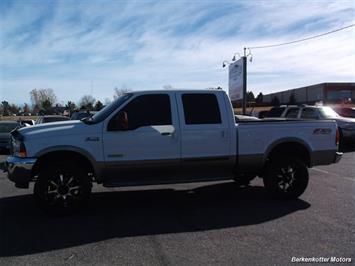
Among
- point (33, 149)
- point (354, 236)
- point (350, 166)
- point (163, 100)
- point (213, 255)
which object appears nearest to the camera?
point (213, 255)

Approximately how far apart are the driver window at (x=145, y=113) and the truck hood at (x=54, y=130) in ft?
1.58

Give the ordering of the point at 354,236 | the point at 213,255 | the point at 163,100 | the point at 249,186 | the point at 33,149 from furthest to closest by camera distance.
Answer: the point at 249,186
the point at 163,100
the point at 33,149
the point at 354,236
the point at 213,255

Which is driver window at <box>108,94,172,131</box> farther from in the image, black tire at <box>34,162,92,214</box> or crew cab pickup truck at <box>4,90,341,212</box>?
black tire at <box>34,162,92,214</box>

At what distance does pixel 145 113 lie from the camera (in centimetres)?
746

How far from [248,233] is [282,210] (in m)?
1.50

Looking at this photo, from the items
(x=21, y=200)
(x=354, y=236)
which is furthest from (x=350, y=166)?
(x=21, y=200)

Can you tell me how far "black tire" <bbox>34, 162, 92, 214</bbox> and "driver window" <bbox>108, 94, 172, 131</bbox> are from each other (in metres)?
0.93

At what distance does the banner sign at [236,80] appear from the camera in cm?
4056

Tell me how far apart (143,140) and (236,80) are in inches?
1410

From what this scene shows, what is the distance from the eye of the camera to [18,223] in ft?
21.7

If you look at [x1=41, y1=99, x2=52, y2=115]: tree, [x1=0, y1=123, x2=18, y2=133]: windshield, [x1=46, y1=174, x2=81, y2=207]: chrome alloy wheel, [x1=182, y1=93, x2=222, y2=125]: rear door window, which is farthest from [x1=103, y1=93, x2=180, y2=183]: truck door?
[x1=41, y1=99, x2=52, y2=115]: tree

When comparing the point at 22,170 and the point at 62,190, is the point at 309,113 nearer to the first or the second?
the point at 62,190

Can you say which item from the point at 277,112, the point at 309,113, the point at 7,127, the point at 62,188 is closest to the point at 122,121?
the point at 62,188

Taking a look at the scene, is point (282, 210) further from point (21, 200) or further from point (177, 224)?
point (21, 200)
